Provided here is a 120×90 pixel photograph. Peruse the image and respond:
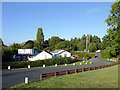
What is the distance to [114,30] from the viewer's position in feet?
63.2

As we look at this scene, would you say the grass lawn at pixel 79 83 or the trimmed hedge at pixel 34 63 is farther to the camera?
the trimmed hedge at pixel 34 63

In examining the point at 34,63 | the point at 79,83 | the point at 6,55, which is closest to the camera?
the point at 79,83

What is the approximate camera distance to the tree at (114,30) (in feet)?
59.6

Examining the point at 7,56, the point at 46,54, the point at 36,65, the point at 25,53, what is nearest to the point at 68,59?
the point at 46,54

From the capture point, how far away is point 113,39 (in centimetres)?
1900

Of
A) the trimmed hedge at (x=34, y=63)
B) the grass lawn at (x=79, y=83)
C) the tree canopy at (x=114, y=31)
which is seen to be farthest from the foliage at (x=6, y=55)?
the tree canopy at (x=114, y=31)

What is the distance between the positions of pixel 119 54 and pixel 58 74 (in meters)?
9.17

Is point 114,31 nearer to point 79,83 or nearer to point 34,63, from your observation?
point 79,83

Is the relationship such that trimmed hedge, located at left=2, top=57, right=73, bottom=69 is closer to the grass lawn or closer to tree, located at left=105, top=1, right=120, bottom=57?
the grass lawn

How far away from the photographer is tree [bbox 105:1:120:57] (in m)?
18.2

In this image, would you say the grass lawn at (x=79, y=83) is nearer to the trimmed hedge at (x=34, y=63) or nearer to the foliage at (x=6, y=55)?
the trimmed hedge at (x=34, y=63)

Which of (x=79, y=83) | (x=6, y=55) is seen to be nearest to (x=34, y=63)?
(x=6, y=55)

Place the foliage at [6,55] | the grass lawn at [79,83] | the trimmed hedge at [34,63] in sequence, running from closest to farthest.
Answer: the grass lawn at [79,83], the trimmed hedge at [34,63], the foliage at [6,55]

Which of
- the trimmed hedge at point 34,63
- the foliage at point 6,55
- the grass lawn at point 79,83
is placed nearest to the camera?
the grass lawn at point 79,83
